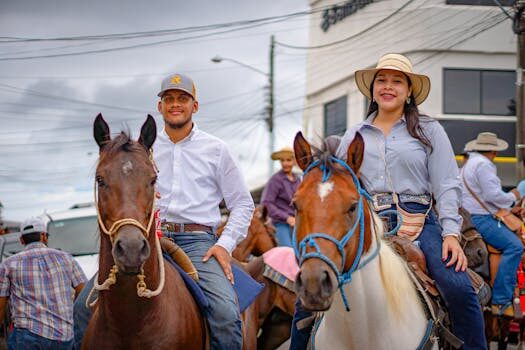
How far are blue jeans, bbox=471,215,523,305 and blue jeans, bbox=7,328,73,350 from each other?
5.40m

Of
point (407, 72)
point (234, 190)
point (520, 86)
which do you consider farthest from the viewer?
point (520, 86)

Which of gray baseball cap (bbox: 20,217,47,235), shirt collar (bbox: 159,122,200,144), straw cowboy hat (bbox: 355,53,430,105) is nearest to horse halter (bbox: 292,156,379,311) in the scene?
straw cowboy hat (bbox: 355,53,430,105)

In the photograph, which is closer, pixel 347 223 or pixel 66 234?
pixel 347 223

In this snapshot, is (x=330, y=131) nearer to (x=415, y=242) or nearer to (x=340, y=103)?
(x=340, y=103)

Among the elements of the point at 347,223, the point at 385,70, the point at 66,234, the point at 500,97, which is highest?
the point at 500,97

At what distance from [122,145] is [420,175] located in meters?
2.12

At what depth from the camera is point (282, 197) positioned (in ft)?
42.0

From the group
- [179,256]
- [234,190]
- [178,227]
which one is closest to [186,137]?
[234,190]

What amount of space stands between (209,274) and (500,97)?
2490cm

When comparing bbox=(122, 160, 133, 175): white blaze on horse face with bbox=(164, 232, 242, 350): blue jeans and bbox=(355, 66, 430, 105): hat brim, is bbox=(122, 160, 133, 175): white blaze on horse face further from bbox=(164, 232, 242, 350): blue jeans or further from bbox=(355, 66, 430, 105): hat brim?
bbox=(355, 66, 430, 105): hat brim

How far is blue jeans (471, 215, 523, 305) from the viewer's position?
9445 mm

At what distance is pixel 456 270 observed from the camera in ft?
16.6

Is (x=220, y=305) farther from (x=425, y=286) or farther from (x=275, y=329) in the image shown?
(x=275, y=329)

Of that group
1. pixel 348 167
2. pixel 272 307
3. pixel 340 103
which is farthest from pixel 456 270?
pixel 340 103
